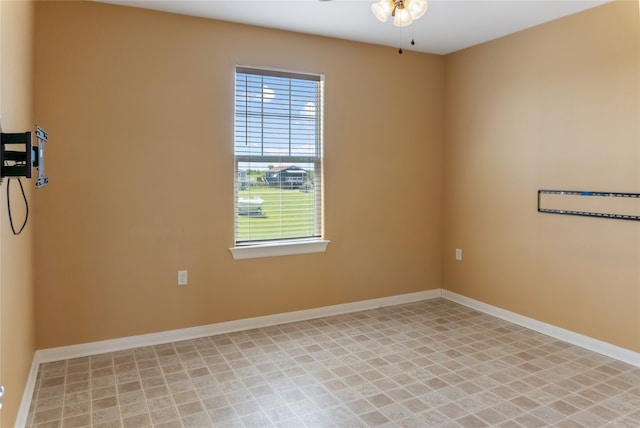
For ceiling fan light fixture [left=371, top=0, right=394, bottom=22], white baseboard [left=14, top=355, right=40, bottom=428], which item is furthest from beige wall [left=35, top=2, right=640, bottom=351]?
ceiling fan light fixture [left=371, top=0, right=394, bottom=22]

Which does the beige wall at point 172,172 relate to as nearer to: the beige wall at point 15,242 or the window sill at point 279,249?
the window sill at point 279,249

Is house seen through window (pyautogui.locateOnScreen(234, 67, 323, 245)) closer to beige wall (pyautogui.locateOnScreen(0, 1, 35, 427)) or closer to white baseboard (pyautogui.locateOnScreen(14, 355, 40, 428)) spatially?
beige wall (pyautogui.locateOnScreen(0, 1, 35, 427))

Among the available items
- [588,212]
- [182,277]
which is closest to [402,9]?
[588,212]

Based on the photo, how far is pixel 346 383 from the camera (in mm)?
2783

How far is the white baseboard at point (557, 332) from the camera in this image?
3.11 meters

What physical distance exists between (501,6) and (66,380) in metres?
3.93

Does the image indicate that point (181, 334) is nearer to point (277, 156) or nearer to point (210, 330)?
point (210, 330)

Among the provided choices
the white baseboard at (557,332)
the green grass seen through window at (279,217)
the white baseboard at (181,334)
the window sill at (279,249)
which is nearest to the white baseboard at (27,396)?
the white baseboard at (181,334)

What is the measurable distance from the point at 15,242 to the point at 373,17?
2.87 m

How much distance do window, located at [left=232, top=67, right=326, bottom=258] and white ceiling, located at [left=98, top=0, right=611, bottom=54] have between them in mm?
436

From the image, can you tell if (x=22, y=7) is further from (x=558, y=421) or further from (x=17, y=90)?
(x=558, y=421)

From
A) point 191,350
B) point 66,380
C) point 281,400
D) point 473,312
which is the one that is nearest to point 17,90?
point 66,380

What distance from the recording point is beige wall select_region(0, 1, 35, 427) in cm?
192

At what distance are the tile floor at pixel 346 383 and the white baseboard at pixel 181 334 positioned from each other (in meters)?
0.07
